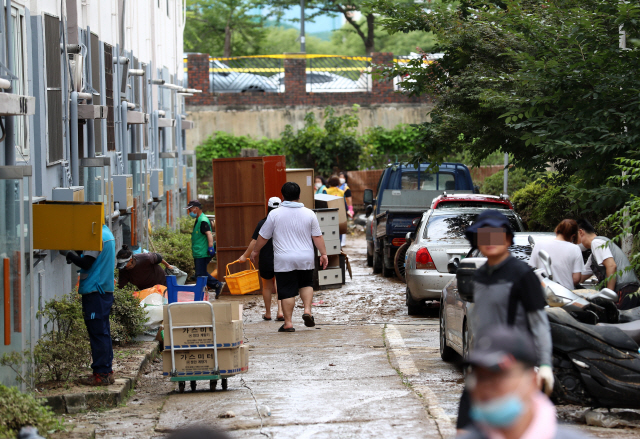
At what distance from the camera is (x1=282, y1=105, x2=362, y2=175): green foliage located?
30719mm

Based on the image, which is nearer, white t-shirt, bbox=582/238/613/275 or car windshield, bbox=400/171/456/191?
white t-shirt, bbox=582/238/613/275

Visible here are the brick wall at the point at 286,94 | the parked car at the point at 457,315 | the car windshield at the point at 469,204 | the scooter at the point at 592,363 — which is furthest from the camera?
the brick wall at the point at 286,94

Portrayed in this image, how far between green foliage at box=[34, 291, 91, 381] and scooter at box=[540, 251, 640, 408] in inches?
167

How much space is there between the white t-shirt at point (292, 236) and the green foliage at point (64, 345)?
3.01 meters

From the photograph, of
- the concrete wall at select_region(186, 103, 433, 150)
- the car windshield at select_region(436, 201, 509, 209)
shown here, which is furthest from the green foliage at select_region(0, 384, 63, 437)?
the concrete wall at select_region(186, 103, 433, 150)

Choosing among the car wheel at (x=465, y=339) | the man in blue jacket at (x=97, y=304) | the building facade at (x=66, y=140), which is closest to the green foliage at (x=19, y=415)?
the building facade at (x=66, y=140)

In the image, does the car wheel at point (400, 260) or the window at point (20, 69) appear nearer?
the window at point (20, 69)

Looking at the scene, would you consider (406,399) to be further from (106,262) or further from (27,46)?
(27,46)

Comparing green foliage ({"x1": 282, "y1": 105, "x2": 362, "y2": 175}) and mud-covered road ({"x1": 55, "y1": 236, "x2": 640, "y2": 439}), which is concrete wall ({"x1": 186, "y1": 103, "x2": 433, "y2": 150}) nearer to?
green foliage ({"x1": 282, "y1": 105, "x2": 362, "y2": 175})

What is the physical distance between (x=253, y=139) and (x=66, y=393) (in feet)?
83.4

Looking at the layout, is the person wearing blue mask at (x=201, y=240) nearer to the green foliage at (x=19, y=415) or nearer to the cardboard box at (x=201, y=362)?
the cardboard box at (x=201, y=362)

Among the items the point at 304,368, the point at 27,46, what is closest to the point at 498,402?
the point at 304,368

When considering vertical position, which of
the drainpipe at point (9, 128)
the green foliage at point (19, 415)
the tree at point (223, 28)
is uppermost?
the tree at point (223, 28)

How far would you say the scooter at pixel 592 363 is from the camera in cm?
622
